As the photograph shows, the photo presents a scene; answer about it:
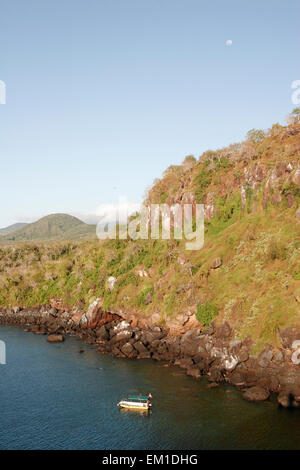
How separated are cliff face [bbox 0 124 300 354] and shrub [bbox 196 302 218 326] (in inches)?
6.6

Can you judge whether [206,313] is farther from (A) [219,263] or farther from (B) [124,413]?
(B) [124,413]

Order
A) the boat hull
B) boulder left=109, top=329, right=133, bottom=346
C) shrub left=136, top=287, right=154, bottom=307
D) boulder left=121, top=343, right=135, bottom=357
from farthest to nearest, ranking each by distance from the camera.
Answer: shrub left=136, top=287, right=154, bottom=307 → boulder left=109, top=329, right=133, bottom=346 → boulder left=121, top=343, right=135, bottom=357 → the boat hull

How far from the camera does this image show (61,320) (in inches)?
3629

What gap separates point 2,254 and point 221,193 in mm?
90689

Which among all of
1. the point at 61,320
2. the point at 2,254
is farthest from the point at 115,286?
the point at 2,254

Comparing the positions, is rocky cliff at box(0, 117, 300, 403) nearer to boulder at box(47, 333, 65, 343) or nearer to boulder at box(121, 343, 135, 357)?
boulder at box(121, 343, 135, 357)

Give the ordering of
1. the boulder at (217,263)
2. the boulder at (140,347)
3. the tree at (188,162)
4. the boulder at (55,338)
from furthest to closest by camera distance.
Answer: the tree at (188,162) → the boulder at (55,338) → the boulder at (217,263) → the boulder at (140,347)

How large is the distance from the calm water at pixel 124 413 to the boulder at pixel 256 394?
99 centimetres

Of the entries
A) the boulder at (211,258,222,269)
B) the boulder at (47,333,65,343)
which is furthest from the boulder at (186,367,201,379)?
the boulder at (47,333,65,343)

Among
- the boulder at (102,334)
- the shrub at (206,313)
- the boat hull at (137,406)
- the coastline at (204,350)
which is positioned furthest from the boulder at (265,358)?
the boulder at (102,334)

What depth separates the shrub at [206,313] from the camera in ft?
200

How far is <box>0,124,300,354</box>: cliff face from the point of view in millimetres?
56375

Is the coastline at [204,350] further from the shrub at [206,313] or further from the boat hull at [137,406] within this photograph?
the boat hull at [137,406]

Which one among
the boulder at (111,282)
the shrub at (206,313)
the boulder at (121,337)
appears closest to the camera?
the shrub at (206,313)
